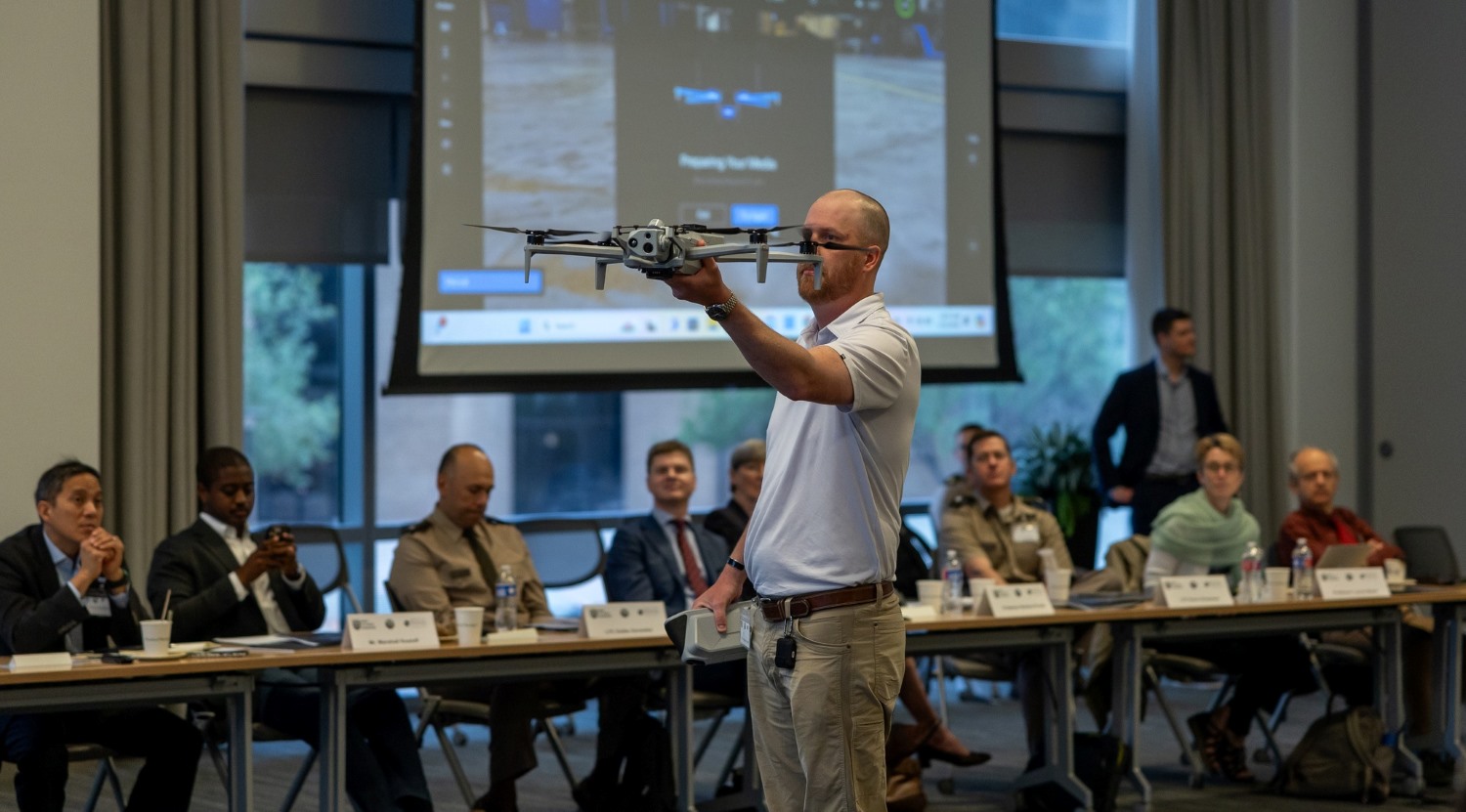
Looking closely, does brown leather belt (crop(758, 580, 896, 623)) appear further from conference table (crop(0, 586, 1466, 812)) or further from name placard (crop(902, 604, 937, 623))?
name placard (crop(902, 604, 937, 623))

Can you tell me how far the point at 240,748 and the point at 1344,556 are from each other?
3.59 m

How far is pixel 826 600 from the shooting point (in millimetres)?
2809

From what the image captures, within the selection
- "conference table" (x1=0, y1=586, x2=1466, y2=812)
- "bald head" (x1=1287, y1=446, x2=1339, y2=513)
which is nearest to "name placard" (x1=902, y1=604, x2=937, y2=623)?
"conference table" (x1=0, y1=586, x2=1466, y2=812)

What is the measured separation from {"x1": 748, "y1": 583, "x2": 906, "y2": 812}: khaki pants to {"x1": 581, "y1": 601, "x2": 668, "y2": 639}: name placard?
160 cm

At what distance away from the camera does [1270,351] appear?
8.29 meters

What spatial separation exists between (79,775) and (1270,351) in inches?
227

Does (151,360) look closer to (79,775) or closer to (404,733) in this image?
(79,775)

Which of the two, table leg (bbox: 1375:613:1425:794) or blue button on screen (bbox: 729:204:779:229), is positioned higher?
blue button on screen (bbox: 729:204:779:229)

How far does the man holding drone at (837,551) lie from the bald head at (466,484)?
2.21 m

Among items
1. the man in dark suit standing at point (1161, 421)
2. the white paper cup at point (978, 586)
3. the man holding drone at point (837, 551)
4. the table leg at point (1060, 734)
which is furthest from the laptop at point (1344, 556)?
the man holding drone at point (837, 551)

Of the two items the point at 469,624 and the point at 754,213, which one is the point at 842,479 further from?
the point at 754,213

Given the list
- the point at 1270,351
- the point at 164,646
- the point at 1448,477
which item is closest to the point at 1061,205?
the point at 1270,351

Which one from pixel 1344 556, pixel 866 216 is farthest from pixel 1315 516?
pixel 866 216

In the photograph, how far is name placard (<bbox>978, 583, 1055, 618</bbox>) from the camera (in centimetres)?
494
